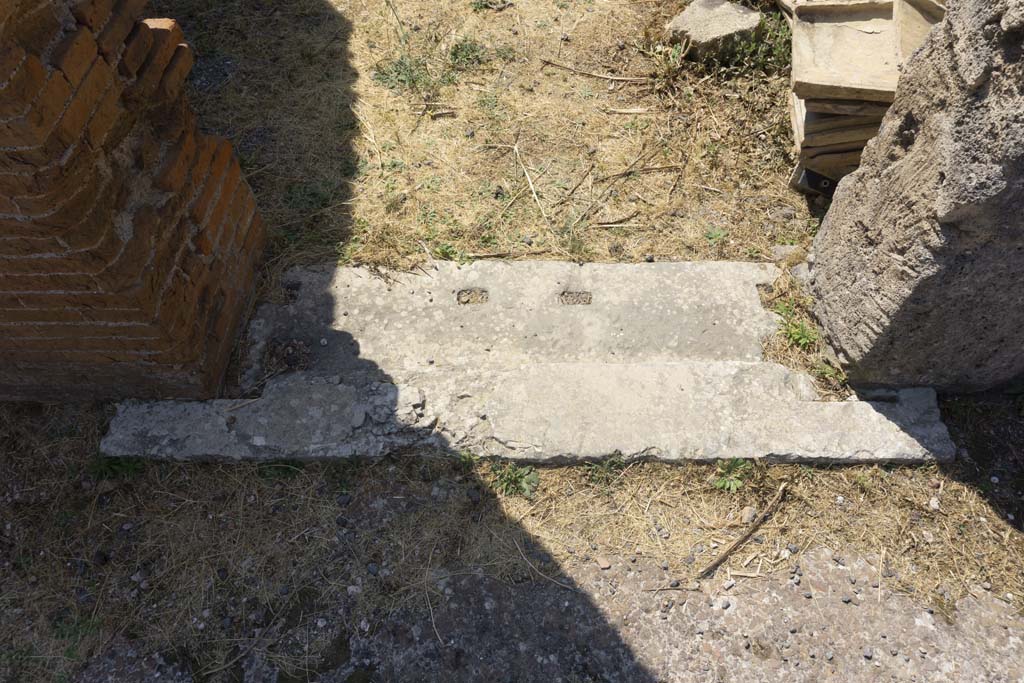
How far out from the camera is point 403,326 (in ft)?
10.7

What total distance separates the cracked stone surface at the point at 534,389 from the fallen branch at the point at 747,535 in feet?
0.52

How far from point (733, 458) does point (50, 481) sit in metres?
2.89

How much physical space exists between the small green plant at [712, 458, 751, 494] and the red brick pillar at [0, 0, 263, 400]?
7.36 feet

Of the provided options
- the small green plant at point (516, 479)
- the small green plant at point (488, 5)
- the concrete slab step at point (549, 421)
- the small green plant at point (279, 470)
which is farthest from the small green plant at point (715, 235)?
the small green plant at point (488, 5)

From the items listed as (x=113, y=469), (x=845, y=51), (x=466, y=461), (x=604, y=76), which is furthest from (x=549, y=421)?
(x=604, y=76)

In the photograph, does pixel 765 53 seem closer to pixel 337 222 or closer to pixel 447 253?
pixel 447 253

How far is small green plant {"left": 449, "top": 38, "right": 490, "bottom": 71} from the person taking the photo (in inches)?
180

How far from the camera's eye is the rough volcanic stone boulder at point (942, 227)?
81.0 inches

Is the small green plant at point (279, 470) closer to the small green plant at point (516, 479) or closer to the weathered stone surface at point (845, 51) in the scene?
the small green plant at point (516, 479)

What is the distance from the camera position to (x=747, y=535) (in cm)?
266

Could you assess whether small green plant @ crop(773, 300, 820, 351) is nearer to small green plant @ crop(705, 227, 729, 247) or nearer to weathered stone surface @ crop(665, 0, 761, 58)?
small green plant @ crop(705, 227, 729, 247)

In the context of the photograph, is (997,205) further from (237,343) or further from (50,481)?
(50,481)

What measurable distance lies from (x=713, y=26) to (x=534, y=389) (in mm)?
3109

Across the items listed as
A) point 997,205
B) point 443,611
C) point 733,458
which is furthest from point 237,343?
point 997,205
